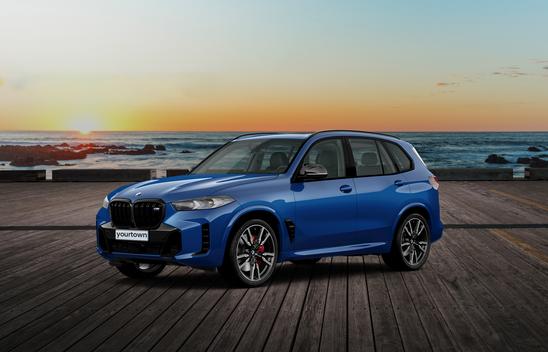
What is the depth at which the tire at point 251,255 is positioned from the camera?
8.70 m

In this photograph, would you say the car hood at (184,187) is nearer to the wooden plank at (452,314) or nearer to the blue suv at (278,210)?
the blue suv at (278,210)

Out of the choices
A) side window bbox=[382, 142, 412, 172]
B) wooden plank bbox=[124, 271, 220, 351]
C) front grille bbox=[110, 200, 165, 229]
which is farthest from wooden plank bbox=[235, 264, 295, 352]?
side window bbox=[382, 142, 412, 172]

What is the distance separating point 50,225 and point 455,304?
33.0ft

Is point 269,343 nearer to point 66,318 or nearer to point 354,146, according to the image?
point 66,318

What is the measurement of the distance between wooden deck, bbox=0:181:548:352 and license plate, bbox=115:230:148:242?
560 millimetres

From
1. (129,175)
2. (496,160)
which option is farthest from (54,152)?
(129,175)

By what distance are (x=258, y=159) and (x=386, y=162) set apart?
1.74 meters

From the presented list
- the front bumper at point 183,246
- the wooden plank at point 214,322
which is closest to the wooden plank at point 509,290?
the wooden plank at point 214,322

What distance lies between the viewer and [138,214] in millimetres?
8898

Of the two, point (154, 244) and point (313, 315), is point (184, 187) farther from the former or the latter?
point (313, 315)

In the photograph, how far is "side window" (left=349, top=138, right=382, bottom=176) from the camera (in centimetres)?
1014

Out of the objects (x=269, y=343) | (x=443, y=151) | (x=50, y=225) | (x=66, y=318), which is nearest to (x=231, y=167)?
(x=66, y=318)

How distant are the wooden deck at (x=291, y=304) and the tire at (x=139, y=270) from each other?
106mm

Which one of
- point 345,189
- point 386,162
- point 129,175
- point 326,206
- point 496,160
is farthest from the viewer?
point 496,160
